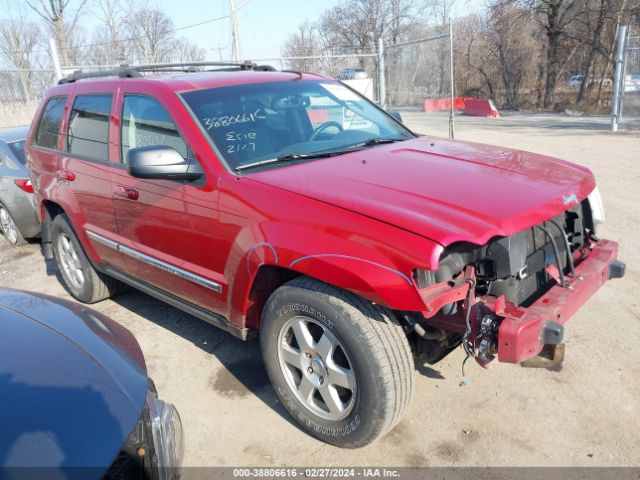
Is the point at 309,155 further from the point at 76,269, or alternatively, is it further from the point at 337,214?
the point at 76,269

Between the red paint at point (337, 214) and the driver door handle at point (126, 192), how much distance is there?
12mm

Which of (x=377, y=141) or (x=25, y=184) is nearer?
(x=377, y=141)

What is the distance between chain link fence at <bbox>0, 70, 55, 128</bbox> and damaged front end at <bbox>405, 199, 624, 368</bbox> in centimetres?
1680

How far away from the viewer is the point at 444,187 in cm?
273

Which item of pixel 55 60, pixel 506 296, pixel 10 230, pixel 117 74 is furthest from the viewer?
pixel 55 60

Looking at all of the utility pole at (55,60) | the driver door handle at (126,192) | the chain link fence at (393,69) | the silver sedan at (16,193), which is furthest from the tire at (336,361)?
the utility pole at (55,60)

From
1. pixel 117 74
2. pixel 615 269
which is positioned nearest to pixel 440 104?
pixel 117 74

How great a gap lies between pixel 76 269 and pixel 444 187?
3679mm

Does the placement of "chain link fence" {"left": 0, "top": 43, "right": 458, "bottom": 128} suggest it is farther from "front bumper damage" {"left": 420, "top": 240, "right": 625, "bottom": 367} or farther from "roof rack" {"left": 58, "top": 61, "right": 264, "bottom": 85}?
"front bumper damage" {"left": 420, "top": 240, "right": 625, "bottom": 367}

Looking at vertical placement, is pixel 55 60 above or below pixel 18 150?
above

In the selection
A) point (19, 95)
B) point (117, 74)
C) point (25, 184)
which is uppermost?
point (19, 95)

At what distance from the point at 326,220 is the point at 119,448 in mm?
1317

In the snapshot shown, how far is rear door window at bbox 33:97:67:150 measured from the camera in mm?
4613

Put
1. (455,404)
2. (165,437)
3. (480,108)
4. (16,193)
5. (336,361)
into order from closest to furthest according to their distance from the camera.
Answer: (165,437) < (336,361) < (455,404) < (16,193) < (480,108)
